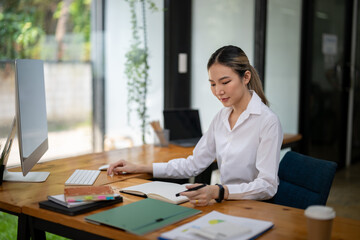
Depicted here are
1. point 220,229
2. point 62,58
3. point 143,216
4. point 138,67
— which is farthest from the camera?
point 62,58

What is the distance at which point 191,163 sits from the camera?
7.32 feet

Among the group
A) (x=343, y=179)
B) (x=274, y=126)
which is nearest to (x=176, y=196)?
(x=274, y=126)

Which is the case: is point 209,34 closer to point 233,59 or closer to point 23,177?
point 233,59

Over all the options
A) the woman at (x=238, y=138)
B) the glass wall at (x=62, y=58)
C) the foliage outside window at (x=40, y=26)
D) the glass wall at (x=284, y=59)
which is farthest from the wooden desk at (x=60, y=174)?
the glass wall at (x=284, y=59)

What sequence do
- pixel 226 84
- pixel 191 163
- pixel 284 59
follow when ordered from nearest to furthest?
pixel 226 84 < pixel 191 163 < pixel 284 59

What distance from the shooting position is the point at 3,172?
6.49ft

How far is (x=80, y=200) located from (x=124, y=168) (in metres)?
0.59

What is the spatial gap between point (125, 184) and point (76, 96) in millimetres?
2125

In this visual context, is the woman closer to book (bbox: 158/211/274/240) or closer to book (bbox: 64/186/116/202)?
book (bbox: 158/211/274/240)

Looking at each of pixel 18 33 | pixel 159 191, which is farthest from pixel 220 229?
pixel 18 33

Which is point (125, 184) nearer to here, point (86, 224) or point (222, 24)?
point (86, 224)

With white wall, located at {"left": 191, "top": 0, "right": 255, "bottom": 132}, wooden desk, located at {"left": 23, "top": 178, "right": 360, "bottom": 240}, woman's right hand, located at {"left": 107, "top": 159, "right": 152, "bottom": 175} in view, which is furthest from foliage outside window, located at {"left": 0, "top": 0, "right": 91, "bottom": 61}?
wooden desk, located at {"left": 23, "top": 178, "right": 360, "bottom": 240}

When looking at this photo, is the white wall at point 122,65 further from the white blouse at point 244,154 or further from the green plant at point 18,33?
the white blouse at point 244,154

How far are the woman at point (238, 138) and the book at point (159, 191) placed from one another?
0.21m
